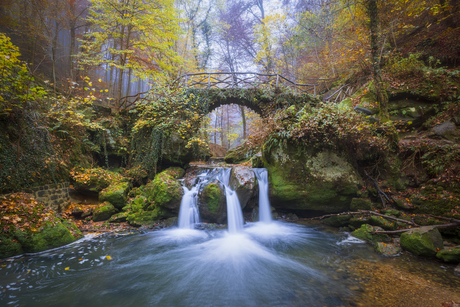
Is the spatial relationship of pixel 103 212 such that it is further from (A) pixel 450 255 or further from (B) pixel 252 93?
(A) pixel 450 255

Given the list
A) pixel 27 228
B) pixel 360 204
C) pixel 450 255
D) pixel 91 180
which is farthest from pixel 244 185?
pixel 27 228

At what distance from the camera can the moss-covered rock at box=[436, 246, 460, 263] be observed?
11.9 ft

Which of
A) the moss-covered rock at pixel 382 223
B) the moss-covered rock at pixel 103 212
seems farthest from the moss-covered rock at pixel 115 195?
the moss-covered rock at pixel 382 223

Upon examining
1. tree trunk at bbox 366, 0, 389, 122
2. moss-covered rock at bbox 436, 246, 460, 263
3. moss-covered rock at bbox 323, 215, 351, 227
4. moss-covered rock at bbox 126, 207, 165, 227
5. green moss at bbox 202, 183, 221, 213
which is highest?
tree trunk at bbox 366, 0, 389, 122

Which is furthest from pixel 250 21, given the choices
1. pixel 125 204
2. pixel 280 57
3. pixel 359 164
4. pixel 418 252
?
pixel 418 252

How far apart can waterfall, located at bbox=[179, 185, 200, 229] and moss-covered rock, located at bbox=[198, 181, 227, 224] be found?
0.20 m

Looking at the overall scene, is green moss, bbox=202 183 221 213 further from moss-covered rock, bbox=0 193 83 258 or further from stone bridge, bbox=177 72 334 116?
stone bridge, bbox=177 72 334 116

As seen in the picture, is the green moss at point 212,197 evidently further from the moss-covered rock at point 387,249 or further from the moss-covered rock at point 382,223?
the moss-covered rock at point 382,223

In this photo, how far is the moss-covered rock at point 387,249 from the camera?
4.23 meters

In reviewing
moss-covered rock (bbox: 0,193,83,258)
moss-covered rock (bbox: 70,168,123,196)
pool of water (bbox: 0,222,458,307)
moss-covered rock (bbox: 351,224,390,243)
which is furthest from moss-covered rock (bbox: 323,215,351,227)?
moss-covered rock (bbox: 70,168,123,196)

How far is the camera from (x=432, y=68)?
8156mm

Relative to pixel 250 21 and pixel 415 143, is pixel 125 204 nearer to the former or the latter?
pixel 415 143

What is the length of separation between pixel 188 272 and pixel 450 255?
5.31 metres

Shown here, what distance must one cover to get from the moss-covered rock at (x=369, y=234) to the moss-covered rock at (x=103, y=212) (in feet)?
25.6
